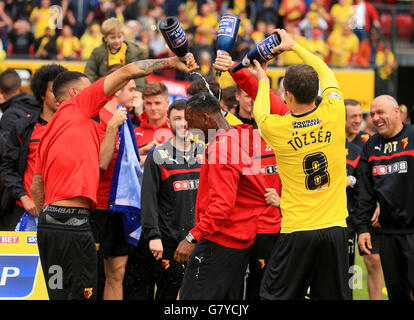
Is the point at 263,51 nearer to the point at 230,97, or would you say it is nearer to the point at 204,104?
the point at 204,104

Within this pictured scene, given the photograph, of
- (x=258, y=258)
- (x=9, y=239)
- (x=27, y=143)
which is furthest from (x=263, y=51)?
(x=9, y=239)

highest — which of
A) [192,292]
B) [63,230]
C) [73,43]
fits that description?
[73,43]

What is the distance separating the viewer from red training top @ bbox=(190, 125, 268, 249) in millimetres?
5370

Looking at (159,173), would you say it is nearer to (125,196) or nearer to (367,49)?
(125,196)

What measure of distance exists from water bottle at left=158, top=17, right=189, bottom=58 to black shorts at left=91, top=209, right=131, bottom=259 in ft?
7.88

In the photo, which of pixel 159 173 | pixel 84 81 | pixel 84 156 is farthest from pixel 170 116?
pixel 84 156

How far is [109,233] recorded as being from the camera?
23.1 feet

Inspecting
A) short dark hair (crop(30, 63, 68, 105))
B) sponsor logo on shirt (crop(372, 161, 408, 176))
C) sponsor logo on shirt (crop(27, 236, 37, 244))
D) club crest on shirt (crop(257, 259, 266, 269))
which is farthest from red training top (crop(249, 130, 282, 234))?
short dark hair (crop(30, 63, 68, 105))

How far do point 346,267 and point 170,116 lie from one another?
272 centimetres

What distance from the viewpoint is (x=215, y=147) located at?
17.8ft

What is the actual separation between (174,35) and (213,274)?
6.41ft

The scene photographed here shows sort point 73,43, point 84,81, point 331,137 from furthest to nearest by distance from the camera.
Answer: point 73,43, point 84,81, point 331,137

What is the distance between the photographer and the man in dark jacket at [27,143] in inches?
276

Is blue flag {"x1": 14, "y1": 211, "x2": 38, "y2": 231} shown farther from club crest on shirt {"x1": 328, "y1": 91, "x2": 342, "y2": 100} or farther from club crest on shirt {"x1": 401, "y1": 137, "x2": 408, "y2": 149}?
club crest on shirt {"x1": 401, "y1": 137, "x2": 408, "y2": 149}
